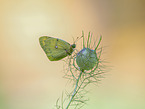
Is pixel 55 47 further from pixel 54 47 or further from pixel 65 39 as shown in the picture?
pixel 65 39

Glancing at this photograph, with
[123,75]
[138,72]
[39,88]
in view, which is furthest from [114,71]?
[39,88]

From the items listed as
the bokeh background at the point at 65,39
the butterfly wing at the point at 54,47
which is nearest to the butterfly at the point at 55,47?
the butterfly wing at the point at 54,47

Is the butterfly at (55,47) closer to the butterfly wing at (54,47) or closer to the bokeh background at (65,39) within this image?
the butterfly wing at (54,47)

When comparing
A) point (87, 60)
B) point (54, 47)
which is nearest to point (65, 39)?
point (54, 47)

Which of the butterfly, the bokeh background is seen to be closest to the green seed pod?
the butterfly

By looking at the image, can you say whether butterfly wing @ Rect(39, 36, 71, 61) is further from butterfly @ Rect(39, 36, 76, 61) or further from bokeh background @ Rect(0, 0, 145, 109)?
bokeh background @ Rect(0, 0, 145, 109)

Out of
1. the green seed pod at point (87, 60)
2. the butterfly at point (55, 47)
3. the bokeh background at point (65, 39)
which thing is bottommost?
the green seed pod at point (87, 60)
